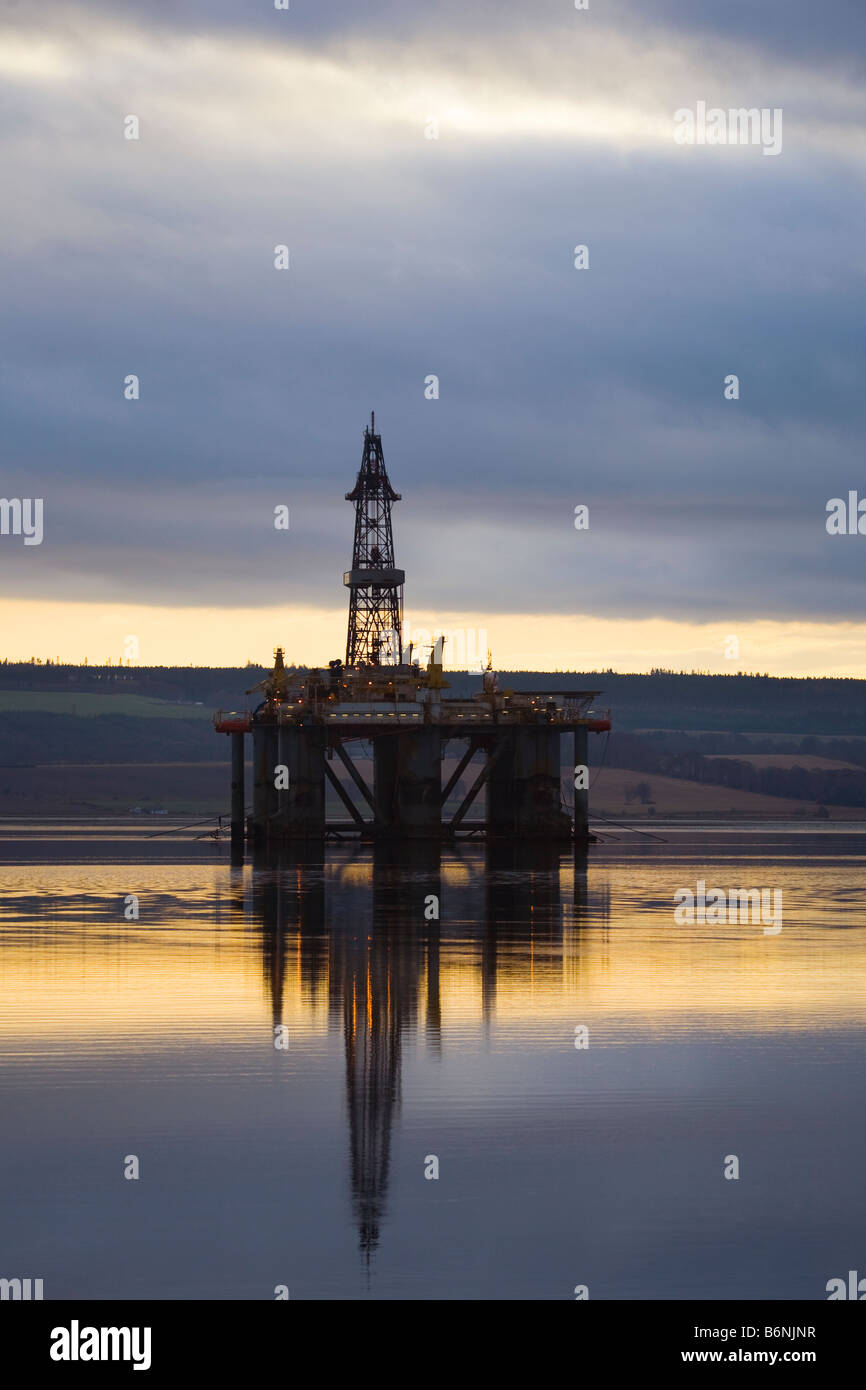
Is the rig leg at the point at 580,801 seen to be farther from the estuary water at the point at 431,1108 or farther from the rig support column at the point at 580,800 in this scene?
the estuary water at the point at 431,1108

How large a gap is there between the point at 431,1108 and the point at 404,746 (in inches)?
2453

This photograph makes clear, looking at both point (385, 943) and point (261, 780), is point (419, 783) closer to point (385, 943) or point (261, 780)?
Answer: point (261, 780)

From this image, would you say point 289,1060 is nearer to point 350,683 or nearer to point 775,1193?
point 775,1193

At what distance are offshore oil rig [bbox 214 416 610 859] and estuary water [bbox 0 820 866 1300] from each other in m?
39.4

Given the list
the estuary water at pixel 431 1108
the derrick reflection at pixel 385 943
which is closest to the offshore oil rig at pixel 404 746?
the derrick reflection at pixel 385 943

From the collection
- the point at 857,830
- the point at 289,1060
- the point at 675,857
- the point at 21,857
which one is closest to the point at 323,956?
the point at 289,1060

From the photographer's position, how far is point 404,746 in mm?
82875

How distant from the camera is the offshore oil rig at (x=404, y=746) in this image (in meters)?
83.1

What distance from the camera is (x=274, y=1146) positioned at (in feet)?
62.1

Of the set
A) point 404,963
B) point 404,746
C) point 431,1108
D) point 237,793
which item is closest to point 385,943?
point 404,963

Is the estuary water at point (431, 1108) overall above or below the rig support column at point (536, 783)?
below

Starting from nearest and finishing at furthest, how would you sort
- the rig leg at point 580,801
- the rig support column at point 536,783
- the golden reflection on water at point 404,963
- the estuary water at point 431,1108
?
the estuary water at point 431,1108
the golden reflection on water at point 404,963
the rig leg at point 580,801
the rig support column at point 536,783

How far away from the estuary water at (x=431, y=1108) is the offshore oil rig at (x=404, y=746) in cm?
3937
